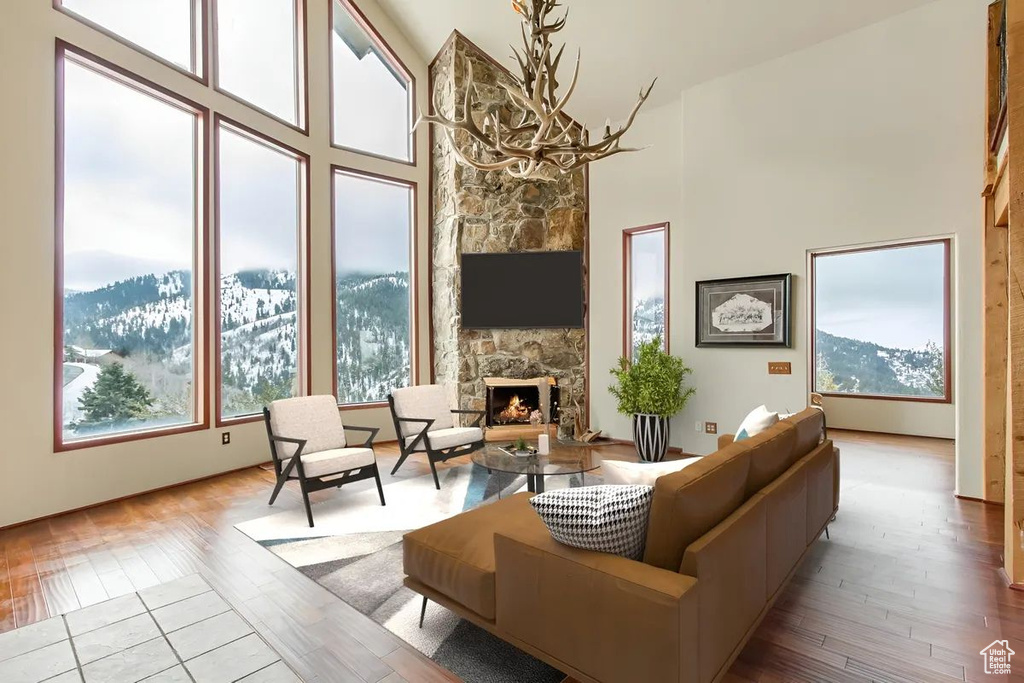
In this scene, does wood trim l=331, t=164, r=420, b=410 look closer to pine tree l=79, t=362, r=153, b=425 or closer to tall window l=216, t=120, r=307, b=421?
tall window l=216, t=120, r=307, b=421

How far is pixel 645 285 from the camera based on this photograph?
627 cm

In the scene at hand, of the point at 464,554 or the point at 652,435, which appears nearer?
the point at 464,554

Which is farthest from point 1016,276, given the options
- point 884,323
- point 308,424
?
point 884,323

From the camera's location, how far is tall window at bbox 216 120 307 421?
199 inches

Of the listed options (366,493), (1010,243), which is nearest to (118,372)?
(366,493)

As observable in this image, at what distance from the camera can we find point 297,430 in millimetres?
4043

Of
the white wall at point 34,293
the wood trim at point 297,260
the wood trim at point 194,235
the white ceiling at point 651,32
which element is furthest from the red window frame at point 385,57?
the white wall at point 34,293

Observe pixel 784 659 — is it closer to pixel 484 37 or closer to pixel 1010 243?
pixel 1010 243

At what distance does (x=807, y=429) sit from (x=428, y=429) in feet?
10.4

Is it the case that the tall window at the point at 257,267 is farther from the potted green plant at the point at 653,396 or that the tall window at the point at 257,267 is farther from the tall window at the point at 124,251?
the potted green plant at the point at 653,396

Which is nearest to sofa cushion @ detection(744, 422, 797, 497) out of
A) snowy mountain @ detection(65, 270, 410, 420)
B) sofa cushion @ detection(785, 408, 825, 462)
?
sofa cushion @ detection(785, 408, 825, 462)

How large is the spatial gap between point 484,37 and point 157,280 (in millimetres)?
4589

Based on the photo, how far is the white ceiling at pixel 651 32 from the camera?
4621mm

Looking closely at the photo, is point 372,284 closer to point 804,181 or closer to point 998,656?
point 804,181
